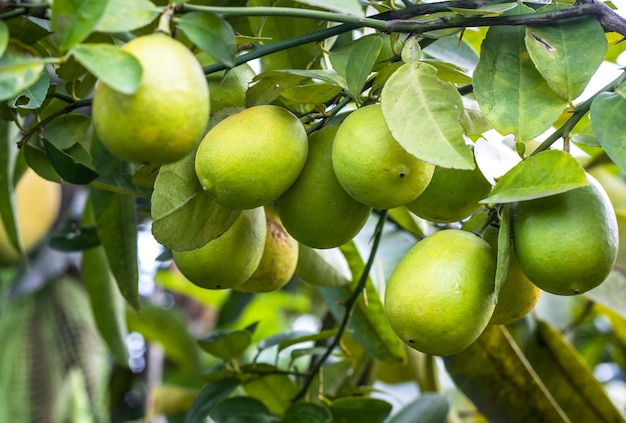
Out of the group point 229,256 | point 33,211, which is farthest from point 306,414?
point 33,211

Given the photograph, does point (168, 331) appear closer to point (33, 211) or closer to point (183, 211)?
point (33, 211)

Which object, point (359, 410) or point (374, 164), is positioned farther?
point (359, 410)

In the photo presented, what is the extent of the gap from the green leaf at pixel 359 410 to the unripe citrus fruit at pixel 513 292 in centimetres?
27

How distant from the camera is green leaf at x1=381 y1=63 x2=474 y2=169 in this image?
447 mm

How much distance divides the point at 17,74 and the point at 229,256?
0.23m

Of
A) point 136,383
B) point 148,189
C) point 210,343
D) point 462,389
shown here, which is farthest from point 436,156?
point 136,383

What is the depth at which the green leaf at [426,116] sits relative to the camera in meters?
0.45

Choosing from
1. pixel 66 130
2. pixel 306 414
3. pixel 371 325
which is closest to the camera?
pixel 66 130

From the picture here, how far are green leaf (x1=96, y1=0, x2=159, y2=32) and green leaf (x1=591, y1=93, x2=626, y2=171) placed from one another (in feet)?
0.94

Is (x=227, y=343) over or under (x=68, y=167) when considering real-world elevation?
under

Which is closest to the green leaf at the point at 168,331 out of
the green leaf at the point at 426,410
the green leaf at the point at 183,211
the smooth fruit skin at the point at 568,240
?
the green leaf at the point at 426,410

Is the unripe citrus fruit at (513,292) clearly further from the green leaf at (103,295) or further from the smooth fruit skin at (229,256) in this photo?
the green leaf at (103,295)

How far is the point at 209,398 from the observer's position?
2.76 ft

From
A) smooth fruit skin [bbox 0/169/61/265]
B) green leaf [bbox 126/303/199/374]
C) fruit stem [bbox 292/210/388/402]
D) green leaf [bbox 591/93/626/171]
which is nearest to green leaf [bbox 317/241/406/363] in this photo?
fruit stem [bbox 292/210/388/402]
